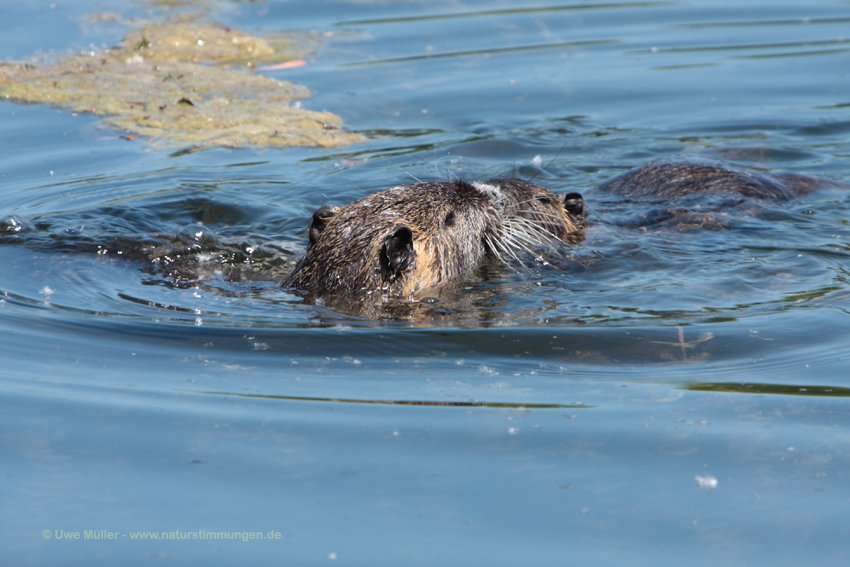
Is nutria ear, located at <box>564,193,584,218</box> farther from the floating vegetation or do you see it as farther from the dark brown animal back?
the floating vegetation

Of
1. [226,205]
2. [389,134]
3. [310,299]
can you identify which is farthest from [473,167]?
[310,299]

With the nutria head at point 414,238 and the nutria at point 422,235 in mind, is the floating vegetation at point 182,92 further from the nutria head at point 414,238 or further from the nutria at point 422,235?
the nutria head at point 414,238

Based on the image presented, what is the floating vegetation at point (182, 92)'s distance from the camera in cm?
883

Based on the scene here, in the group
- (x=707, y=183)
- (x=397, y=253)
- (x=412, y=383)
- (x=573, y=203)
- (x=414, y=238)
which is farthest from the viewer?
(x=707, y=183)

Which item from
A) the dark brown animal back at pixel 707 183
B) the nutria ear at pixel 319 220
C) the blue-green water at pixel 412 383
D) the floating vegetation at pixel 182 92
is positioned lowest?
the blue-green water at pixel 412 383

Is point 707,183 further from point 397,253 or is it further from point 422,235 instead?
point 397,253

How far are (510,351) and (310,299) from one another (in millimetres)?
1267

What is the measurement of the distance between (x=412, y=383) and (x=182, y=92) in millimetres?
6591

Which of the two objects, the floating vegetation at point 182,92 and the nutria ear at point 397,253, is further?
the floating vegetation at point 182,92

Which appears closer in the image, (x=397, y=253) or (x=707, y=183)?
(x=397, y=253)

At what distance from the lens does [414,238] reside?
522 centimetres

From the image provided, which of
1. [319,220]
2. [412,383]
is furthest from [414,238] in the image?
[412,383]

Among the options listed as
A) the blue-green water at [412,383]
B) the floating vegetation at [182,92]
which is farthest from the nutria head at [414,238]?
the floating vegetation at [182,92]

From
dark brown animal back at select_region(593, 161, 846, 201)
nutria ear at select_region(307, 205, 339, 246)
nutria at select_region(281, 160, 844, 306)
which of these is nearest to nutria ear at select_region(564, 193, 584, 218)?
nutria at select_region(281, 160, 844, 306)
